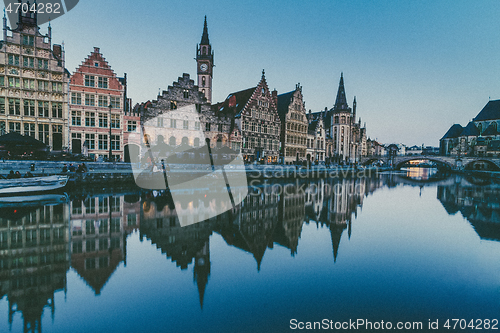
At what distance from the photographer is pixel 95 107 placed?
32.2 meters

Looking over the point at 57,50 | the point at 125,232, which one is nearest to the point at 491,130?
the point at 125,232

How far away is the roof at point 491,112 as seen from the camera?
74.8 meters

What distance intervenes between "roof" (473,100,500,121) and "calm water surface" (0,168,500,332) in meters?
83.7

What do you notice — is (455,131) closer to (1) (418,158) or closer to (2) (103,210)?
(1) (418,158)

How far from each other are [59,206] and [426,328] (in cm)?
1815

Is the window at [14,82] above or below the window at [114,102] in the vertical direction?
above

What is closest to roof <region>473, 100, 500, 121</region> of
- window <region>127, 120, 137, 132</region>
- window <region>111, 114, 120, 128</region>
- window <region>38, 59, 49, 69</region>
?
window <region>127, 120, 137, 132</region>

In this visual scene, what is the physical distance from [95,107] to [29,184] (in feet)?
59.5

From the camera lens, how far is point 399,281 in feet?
25.7

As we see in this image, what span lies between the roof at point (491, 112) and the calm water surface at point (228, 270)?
83.7 m

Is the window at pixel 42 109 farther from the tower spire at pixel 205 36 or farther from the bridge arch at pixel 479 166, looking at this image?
the bridge arch at pixel 479 166

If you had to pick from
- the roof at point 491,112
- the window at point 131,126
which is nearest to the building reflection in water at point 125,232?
the window at point 131,126

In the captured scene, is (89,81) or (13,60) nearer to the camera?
(13,60)

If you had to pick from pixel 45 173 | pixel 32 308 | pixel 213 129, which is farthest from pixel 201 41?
pixel 32 308
